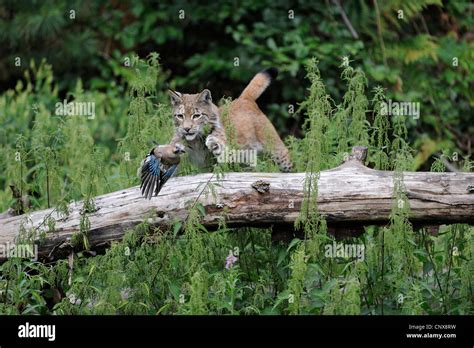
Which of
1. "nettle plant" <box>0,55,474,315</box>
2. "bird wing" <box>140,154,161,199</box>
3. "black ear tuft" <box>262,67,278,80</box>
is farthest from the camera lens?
"black ear tuft" <box>262,67,278,80</box>

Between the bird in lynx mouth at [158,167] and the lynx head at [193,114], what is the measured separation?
A: 670 millimetres

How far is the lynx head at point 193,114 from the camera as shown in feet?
24.6

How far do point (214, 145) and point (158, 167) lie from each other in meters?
0.86

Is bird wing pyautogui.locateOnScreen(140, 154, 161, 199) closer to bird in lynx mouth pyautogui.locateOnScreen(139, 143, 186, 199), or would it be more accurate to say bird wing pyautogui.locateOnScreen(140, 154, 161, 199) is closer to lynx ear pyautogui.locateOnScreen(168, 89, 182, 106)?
bird in lynx mouth pyautogui.locateOnScreen(139, 143, 186, 199)

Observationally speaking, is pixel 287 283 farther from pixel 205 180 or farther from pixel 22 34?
pixel 22 34

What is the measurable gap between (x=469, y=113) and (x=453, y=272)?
18.8 ft

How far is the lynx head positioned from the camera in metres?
7.48

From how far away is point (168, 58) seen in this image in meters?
13.0

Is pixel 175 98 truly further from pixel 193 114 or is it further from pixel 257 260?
pixel 257 260

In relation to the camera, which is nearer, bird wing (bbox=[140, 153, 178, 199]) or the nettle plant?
the nettle plant

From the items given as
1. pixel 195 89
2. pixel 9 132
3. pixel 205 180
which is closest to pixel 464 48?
pixel 195 89

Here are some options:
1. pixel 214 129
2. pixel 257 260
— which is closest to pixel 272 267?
pixel 257 260

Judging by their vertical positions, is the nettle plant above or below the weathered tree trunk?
below

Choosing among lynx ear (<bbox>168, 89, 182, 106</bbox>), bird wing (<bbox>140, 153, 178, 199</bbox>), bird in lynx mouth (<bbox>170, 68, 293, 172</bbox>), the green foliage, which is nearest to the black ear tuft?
bird in lynx mouth (<bbox>170, 68, 293, 172</bbox>)
